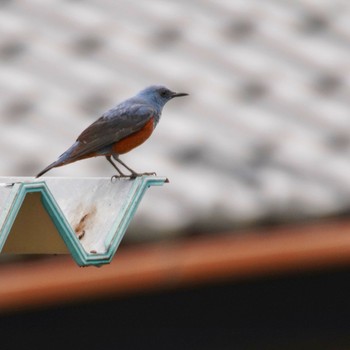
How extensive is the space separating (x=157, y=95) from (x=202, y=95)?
201 cm

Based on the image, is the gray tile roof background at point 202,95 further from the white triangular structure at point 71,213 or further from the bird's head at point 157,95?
the white triangular structure at point 71,213

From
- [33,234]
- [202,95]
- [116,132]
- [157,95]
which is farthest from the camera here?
[202,95]

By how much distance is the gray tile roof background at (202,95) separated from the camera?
4.78 m

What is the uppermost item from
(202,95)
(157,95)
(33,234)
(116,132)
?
(33,234)

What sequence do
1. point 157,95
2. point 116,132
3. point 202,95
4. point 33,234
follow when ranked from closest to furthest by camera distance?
point 33,234 < point 116,132 < point 157,95 < point 202,95

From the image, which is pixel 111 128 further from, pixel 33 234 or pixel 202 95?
pixel 202 95

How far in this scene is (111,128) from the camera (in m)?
3.41

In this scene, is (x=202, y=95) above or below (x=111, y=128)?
below

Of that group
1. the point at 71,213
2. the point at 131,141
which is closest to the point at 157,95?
the point at 131,141

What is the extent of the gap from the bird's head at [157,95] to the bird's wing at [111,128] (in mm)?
312

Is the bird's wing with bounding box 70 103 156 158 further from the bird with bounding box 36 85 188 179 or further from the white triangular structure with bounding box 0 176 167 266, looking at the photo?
the white triangular structure with bounding box 0 176 167 266

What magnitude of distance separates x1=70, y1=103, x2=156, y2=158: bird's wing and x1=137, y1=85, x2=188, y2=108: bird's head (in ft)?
1.02

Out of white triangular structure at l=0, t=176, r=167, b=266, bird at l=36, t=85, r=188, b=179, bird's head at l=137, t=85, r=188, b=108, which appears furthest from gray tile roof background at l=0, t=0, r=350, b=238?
white triangular structure at l=0, t=176, r=167, b=266

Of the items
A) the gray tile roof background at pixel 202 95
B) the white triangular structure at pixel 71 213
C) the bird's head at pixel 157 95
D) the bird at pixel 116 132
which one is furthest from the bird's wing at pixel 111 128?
the white triangular structure at pixel 71 213
